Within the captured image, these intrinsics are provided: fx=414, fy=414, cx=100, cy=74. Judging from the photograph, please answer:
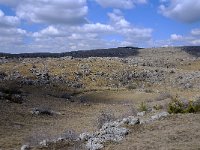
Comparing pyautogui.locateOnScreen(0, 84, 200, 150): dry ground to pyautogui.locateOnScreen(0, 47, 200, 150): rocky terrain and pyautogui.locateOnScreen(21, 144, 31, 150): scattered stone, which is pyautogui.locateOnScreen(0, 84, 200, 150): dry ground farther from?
pyautogui.locateOnScreen(21, 144, 31, 150): scattered stone

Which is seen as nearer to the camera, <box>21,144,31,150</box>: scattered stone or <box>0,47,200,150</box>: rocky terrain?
<box>0,47,200,150</box>: rocky terrain

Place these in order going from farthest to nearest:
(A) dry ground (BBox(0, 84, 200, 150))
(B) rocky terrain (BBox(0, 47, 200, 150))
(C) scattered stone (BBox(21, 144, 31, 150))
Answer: (C) scattered stone (BBox(21, 144, 31, 150)), (B) rocky terrain (BBox(0, 47, 200, 150)), (A) dry ground (BBox(0, 84, 200, 150))

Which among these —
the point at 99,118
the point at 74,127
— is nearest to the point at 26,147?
the point at 99,118

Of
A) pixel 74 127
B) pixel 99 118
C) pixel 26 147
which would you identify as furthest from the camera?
pixel 74 127

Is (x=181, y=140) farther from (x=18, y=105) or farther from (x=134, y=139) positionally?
(x=18, y=105)

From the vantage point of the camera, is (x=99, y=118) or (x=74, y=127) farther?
(x=74, y=127)

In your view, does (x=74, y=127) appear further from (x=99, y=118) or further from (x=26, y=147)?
(x=26, y=147)

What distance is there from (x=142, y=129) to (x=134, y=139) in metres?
1.42

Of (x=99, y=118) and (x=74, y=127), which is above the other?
(x=99, y=118)

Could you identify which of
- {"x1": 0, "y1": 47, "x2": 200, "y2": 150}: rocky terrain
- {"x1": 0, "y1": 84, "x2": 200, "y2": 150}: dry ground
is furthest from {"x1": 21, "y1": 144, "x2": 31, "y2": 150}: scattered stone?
{"x1": 0, "y1": 84, "x2": 200, "y2": 150}: dry ground

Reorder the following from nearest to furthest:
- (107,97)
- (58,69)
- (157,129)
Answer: (157,129) → (107,97) → (58,69)

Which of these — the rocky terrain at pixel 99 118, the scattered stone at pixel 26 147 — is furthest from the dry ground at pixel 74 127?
the scattered stone at pixel 26 147

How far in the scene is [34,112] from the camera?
21.2 m

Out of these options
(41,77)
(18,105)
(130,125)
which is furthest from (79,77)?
(130,125)
